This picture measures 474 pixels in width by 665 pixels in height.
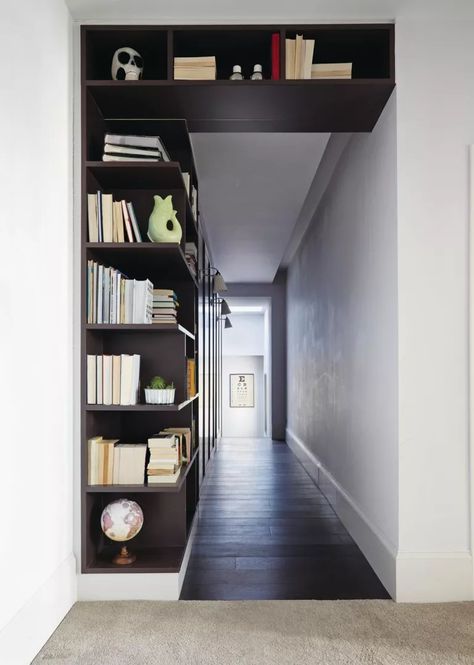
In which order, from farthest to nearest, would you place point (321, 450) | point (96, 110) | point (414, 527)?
point (321, 450) < point (96, 110) < point (414, 527)

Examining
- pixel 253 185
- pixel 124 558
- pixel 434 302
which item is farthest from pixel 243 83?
pixel 253 185

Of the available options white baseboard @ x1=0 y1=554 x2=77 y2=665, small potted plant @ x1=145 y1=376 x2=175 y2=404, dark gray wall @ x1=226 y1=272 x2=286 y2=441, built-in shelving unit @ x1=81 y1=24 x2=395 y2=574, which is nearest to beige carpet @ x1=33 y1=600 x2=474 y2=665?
white baseboard @ x1=0 y1=554 x2=77 y2=665

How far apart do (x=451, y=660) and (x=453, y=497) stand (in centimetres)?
76

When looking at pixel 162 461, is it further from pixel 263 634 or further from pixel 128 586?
pixel 263 634

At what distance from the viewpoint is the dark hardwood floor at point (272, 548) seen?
3.00 metres

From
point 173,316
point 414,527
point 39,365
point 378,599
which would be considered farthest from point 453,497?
point 39,365

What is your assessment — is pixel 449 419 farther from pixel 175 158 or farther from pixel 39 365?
pixel 175 158

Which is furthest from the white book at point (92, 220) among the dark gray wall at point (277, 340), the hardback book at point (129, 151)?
the dark gray wall at point (277, 340)

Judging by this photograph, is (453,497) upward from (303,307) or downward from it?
downward

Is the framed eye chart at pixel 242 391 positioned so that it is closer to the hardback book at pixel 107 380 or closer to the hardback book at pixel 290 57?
the hardback book at pixel 107 380

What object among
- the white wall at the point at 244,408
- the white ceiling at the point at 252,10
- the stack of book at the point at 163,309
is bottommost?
the white wall at the point at 244,408

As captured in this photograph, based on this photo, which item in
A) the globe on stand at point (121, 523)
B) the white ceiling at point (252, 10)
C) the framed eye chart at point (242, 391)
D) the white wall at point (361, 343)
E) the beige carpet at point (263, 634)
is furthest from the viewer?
the framed eye chart at point (242, 391)

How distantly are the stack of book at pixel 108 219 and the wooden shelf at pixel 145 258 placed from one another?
0.19ft

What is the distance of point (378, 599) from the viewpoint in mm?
2863
